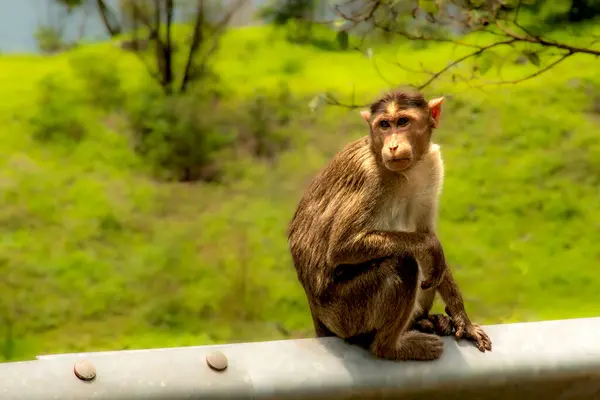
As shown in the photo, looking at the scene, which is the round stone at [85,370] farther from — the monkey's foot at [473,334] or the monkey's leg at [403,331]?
the monkey's foot at [473,334]

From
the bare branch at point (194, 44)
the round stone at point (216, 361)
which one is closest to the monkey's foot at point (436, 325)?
the round stone at point (216, 361)

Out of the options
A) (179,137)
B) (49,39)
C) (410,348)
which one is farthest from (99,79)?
(410,348)

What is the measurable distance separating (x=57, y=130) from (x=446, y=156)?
3.53 meters

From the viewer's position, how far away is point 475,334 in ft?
10.0

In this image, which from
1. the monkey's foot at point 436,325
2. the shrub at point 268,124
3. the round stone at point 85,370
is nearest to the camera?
the round stone at point 85,370

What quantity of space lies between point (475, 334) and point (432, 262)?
32 centimetres

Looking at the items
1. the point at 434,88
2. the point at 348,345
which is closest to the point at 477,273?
the point at 434,88

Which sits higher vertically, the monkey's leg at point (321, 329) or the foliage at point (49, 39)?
the monkey's leg at point (321, 329)

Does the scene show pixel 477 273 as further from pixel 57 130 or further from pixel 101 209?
pixel 57 130

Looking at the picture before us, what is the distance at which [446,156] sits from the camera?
696 centimetres

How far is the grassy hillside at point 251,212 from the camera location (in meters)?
5.73

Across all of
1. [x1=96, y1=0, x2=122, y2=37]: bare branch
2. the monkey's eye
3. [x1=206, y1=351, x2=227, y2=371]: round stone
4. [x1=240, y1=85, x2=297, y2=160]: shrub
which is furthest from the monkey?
[x1=96, y1=0, x2=122, y2=37]: bare branch

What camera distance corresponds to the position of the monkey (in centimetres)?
302

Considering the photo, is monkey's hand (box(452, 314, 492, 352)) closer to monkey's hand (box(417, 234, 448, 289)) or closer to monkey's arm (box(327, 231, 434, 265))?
monkey's hand (box(417, 234, 448, 289))
